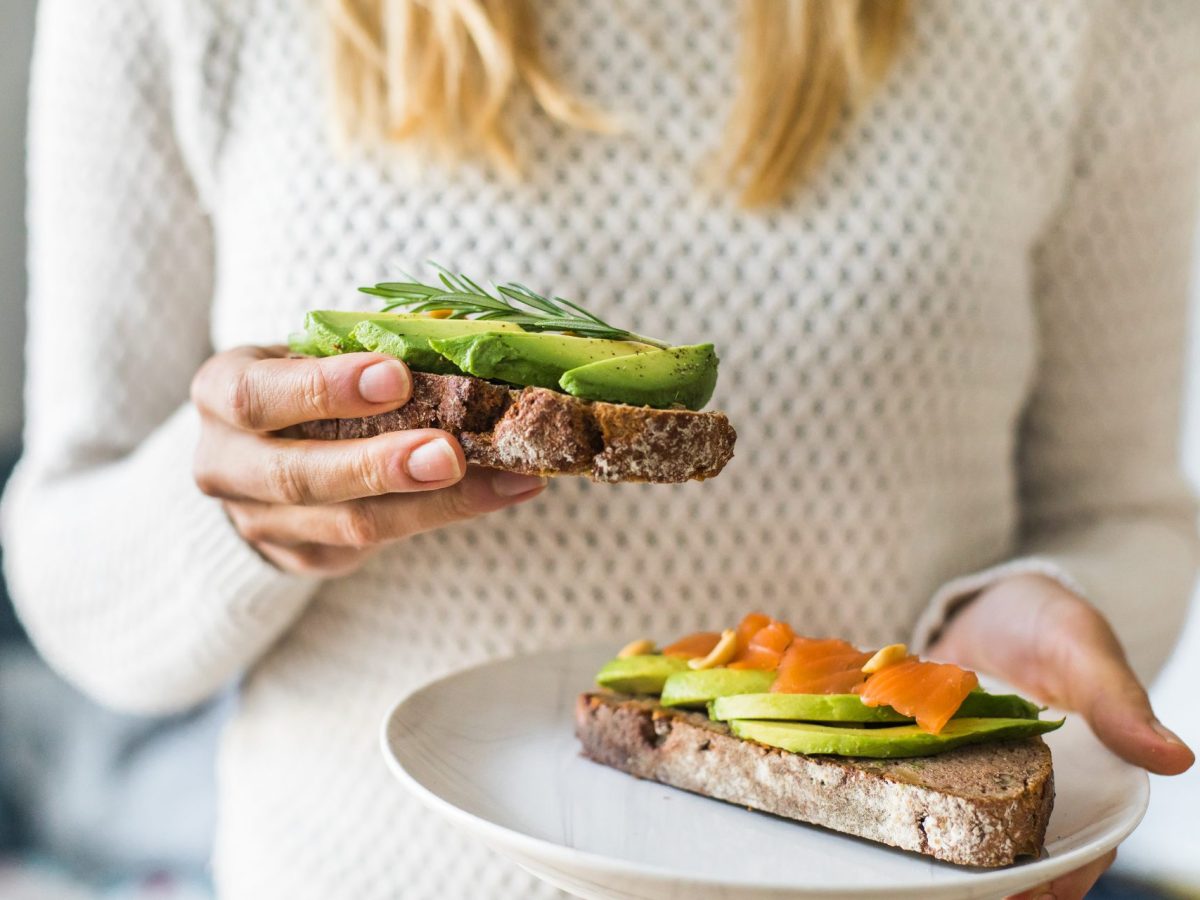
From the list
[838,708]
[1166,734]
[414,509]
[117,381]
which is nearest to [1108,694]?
[1166,734]

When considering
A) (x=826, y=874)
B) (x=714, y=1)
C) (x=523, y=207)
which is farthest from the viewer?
(x=714, y=1)

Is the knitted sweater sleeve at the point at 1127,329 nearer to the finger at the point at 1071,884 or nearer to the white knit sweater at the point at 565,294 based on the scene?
the white knit sweater at the point at 565,294

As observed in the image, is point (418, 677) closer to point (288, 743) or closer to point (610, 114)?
point (288, 743)

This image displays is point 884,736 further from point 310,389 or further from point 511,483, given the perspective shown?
point 310,389

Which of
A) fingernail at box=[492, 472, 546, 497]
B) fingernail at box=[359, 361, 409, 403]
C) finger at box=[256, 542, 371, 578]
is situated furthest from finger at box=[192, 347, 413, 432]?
finger at box=[256, 542, 371, 578]

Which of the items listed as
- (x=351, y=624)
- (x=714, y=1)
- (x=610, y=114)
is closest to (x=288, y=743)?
(x=351, y=624)
